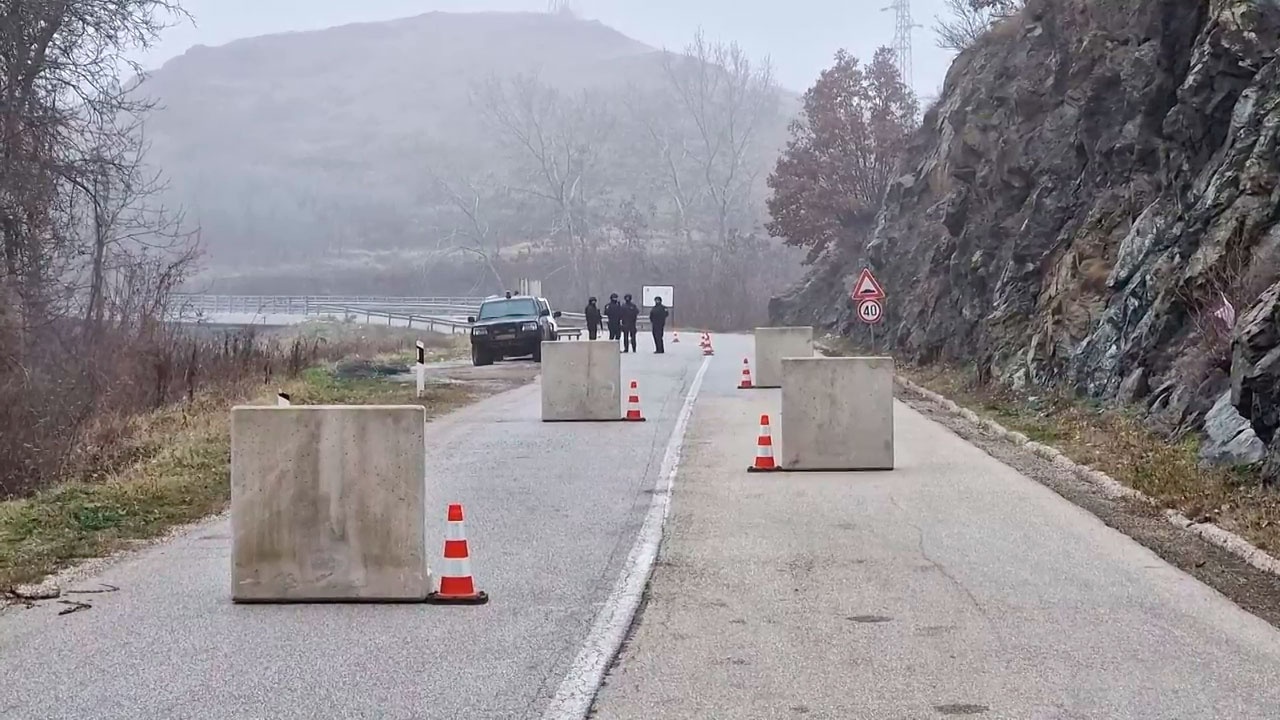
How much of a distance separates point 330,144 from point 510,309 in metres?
123

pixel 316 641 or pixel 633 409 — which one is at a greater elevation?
pixel 633 409

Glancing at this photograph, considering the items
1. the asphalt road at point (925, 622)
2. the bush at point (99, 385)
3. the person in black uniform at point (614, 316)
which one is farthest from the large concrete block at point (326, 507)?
the person in black uniform at point (614, 316)

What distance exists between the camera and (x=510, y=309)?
132ft

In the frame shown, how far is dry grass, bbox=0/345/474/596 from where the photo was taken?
10.4 m

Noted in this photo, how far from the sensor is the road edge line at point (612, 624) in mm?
6254

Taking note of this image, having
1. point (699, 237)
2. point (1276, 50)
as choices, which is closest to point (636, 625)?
point (1276, 50)

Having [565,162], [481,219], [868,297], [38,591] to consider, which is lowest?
[38,591]

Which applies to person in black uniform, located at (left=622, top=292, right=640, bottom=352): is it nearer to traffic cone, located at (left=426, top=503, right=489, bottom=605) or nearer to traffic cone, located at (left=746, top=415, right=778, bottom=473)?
traffic cone, located at (left=746, top=415, right=778, bottom=473)

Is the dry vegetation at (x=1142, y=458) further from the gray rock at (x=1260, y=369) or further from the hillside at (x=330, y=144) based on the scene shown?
the hillside at (x=330, y=144)

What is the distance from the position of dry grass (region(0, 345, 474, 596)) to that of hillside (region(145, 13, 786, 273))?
88961 mm

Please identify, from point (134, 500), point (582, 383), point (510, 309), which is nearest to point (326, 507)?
point (134, 500)

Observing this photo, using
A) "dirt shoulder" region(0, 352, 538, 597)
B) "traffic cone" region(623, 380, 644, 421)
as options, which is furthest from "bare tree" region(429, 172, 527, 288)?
Result: "traffic cone" region(623, 380, 644, 421)

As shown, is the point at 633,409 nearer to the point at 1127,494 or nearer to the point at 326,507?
the point at 1127,494

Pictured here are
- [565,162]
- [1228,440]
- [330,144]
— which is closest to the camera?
[1228,440]
